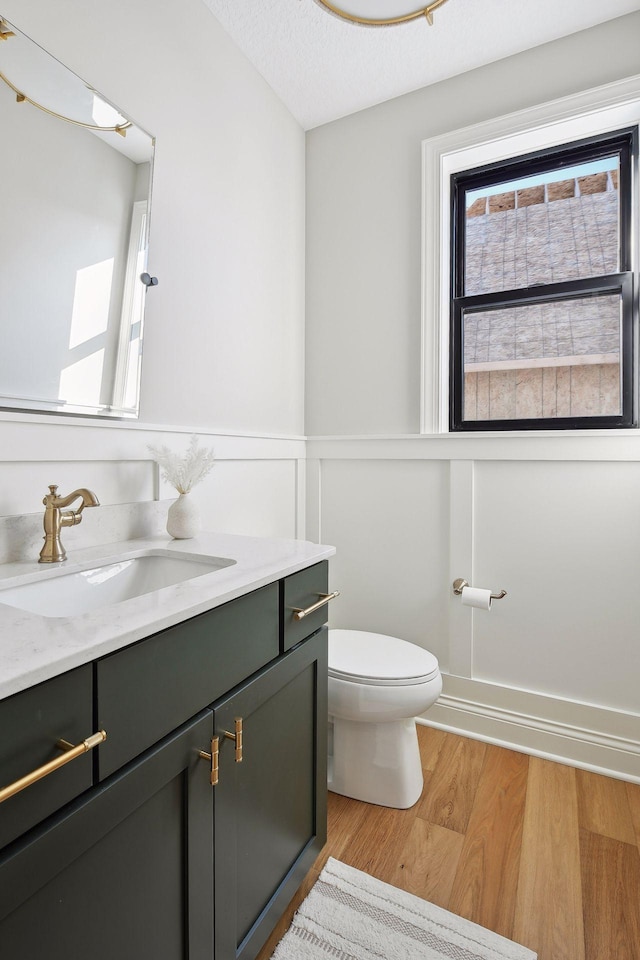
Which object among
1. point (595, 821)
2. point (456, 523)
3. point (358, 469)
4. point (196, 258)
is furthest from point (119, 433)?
point (595, 821)

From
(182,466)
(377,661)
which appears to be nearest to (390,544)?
(377,661)

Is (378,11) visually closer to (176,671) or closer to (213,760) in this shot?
(176,671)

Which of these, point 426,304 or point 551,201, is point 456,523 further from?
point 551,201

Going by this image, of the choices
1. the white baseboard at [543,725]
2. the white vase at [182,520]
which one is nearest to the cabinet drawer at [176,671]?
the white vase at [182,520]

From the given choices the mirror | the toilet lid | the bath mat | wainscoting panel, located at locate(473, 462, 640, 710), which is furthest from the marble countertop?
wainscoting panel, located at locate(473, 462, 640, 710)

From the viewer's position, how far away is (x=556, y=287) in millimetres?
1936

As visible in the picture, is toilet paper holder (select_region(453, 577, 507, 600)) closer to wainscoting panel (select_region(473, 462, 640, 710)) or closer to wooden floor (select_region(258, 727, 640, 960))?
wainscoting panel (select_region(473, 462, 640, 710))

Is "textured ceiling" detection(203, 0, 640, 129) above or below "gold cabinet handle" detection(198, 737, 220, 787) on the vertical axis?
above

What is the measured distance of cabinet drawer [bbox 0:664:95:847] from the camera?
55 cm

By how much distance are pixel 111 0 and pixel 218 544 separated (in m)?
1.45

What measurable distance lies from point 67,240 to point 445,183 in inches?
61.3

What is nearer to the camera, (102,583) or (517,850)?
(102,583)

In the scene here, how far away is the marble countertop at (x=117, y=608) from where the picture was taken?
1.95 ft

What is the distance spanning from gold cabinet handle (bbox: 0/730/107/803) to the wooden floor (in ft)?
2.86
